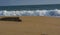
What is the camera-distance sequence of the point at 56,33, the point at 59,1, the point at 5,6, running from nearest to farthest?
the point at 56,33
the point at 59,1
the point at 5,6

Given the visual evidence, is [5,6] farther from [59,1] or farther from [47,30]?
[47,30]

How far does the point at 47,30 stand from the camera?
0.54 meters

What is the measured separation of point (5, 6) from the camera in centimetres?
140

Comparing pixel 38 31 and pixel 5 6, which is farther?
pixel 5 6

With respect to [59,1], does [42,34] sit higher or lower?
lower

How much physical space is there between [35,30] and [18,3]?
0.88 meters

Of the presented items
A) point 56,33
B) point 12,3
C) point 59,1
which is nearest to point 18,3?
point 12,3

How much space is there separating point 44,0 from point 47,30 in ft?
2.72

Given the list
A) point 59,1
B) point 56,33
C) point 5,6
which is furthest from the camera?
point 5,6

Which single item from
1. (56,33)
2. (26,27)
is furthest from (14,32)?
(56,33)

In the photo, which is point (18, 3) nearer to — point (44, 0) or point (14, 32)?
point (44, 0)

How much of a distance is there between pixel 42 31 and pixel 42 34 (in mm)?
23

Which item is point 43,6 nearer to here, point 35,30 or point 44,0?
point 44,0

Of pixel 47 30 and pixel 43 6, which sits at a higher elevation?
pixel 43 6
